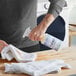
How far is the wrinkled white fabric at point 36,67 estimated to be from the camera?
129 centimetres

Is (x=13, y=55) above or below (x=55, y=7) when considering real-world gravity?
below

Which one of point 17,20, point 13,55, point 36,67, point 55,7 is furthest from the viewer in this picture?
point 17,20

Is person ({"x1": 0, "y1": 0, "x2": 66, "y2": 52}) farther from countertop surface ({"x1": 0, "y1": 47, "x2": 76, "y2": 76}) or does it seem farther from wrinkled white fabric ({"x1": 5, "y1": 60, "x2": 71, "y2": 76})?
wrinkled white fabric ({"x1": 5, "y1": 60, "x2": 71, "y2": 76})

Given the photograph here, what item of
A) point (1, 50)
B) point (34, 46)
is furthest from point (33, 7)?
point (1, 50)

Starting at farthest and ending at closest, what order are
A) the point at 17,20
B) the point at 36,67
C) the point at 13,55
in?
1. the point at 17,20
2. the point at 13,55
3. the point at 36,67

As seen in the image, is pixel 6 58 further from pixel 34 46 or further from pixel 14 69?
pixel 34 46

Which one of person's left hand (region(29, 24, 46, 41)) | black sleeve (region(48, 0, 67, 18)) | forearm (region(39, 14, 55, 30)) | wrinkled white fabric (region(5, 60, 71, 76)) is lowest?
wrinkled white fabric (region(5, 60, 71, 76))

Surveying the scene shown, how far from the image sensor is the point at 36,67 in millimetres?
1331

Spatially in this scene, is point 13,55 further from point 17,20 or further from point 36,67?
point 17,20

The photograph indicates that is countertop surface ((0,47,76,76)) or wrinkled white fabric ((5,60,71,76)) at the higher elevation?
wrinkled white fabric ((5,60,71,76))

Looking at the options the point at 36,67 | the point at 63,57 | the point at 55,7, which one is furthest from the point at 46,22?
the point at 36,67

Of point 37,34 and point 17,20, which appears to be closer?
point 37,34

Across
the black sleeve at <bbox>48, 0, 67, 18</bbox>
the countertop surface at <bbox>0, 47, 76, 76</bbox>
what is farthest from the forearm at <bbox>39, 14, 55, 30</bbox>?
the countertop surface at <bbox>0, 47, 76, 76</bbox>

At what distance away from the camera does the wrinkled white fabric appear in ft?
4.23
